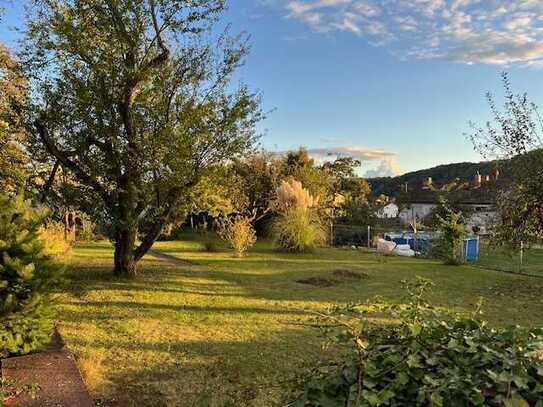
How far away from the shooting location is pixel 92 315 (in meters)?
7.18

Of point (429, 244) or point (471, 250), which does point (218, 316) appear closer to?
point (429, 244)

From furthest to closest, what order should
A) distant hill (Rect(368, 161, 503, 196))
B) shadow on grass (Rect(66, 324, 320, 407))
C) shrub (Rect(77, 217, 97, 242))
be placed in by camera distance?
1. distant hill (Rect(368, 161, 503, 196))
2. shrub (Rect(77, 217, 97, 242))
3. shadow on grass (Rect(66, 324, 320, 407))

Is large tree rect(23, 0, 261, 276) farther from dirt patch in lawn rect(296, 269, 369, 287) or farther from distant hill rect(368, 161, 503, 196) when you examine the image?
distant hill rect(368, 161, 503, 196)

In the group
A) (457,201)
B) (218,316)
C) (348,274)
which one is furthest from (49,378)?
(457,201)

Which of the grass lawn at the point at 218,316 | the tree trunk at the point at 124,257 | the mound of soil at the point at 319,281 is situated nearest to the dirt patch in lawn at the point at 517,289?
the grass lawn at the point at 218,316

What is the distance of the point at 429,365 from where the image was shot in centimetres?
154

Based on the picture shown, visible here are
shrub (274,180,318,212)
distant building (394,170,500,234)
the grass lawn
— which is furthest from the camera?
distant building (394,170,500,234)

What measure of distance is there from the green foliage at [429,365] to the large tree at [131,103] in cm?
782

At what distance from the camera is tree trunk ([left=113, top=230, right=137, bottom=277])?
10617mm

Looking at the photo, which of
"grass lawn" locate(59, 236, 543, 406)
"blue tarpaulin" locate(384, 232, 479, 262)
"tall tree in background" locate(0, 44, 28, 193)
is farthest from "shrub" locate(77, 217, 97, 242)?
"blue tarpaulin" locate(384, 232, 479, 262)

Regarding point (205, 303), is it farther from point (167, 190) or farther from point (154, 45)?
point (154, 45)

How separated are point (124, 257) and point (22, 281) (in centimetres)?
653

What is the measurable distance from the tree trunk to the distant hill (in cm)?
3996

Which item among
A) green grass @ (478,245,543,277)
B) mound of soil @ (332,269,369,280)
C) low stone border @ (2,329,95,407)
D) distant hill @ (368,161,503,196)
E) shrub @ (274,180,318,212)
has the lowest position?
low stone border @ (2,329,95,407)
